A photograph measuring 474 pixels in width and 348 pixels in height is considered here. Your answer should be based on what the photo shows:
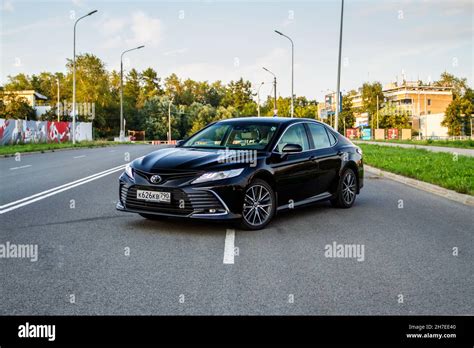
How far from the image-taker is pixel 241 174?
6.97 metres

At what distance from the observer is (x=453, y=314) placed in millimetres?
3920

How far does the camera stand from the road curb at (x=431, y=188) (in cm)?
1034

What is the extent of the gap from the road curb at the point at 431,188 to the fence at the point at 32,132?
94.1 feet

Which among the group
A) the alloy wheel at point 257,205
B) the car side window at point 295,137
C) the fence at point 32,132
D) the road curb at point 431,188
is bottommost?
the road curb at point 431,188

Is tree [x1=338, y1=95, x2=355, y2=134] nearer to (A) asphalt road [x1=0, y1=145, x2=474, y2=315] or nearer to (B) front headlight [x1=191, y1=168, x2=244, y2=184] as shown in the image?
(A) asphalt road [x1=0, y1=145, x2=474, y2=315]

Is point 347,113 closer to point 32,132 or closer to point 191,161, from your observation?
point 32,132

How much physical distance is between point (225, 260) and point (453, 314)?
2.34m

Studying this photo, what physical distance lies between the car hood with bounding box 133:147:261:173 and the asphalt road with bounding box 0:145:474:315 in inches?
33.1

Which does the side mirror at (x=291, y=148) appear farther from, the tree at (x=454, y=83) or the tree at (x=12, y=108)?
the tree at (x=454, y=83)

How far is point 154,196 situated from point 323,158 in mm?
3068

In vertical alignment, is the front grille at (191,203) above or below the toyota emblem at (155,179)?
below

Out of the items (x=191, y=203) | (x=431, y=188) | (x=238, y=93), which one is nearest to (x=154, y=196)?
(x=191, y=203)

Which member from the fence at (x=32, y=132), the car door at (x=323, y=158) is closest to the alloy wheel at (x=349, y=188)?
the car door at (x=323, y=158)
